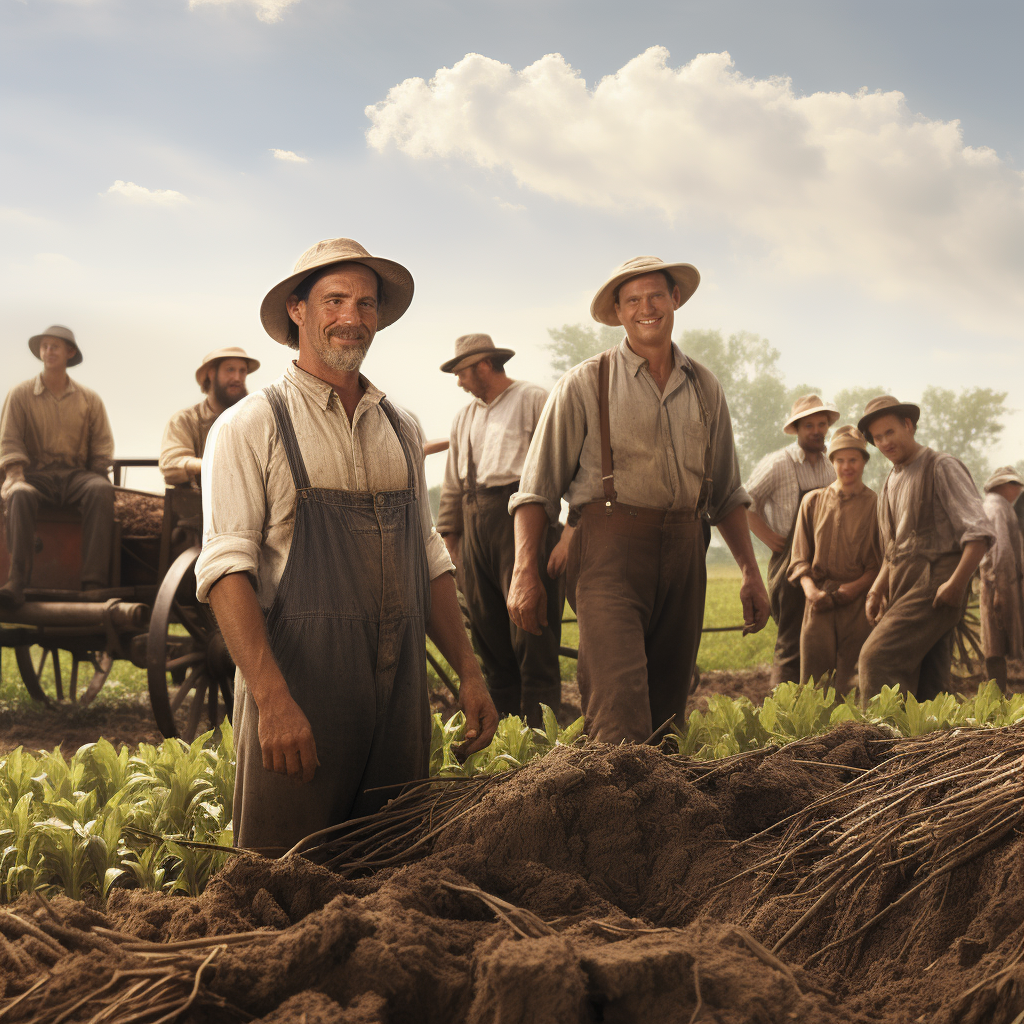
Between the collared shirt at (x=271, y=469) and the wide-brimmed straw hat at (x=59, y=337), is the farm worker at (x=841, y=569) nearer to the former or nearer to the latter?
the collared shirt at (x=271, y=469)

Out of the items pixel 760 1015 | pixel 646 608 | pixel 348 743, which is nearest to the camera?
pixel 760 1015

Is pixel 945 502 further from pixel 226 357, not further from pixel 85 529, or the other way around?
pixel 85 529

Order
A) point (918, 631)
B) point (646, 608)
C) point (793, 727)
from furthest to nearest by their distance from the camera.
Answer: point (918, 631)
point (793, 727)
point (646, 608)

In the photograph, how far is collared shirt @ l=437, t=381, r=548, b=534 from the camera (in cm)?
689

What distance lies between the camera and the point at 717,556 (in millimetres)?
59969

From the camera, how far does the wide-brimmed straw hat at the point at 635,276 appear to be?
420 cm

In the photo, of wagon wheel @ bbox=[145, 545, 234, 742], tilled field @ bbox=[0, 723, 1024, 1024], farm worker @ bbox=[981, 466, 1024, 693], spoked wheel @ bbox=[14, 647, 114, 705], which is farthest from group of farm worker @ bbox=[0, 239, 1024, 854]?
farm worker @ bbox=[981, 466, 1024, 693]

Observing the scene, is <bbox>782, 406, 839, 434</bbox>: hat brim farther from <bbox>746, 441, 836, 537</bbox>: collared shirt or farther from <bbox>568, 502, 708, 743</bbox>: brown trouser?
<bbox>568, 502, 708, 743</bbox>: brown trouser

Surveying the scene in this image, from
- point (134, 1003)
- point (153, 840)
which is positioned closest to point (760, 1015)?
point (134, 1003)

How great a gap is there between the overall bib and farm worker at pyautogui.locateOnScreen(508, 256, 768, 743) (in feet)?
3.77

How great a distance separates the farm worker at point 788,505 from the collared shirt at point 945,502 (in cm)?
151

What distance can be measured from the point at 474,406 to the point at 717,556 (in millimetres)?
A: 54309

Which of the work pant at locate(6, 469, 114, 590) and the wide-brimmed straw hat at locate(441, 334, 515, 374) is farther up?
the wide-brimmed straw hat at locate(441, 334, 515, 374)

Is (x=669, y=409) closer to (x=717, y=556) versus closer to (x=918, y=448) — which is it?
(x=918, y=448)
